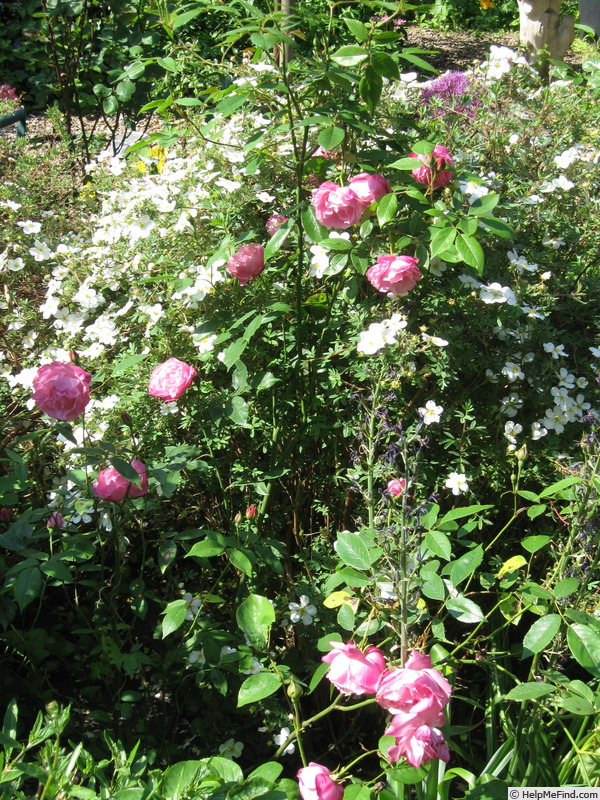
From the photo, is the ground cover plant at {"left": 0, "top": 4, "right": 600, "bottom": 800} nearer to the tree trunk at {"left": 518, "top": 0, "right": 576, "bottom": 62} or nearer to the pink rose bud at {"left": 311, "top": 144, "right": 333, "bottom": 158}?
the pink rose bud at {"left": 311, "top": 144, "right": 333, "bottom": 158}

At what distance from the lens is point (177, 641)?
1.84 metres

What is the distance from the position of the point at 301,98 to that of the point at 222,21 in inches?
239

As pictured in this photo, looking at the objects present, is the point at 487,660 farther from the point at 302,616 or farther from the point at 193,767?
the point at 193,767

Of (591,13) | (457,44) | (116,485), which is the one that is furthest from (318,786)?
(457,44)

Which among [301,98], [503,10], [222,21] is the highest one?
[301,98]

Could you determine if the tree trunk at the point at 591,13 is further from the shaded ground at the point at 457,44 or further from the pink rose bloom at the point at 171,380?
the pink rose bloom at the point at 171,380

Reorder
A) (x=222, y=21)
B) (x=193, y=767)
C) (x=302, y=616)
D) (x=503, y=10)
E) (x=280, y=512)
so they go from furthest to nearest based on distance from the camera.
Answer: (x=503, y=10) < (x=222, y=21) < (x=280, y=512) < (x=302, y=616) < (x=193, y=767)

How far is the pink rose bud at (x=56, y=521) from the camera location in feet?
5.25

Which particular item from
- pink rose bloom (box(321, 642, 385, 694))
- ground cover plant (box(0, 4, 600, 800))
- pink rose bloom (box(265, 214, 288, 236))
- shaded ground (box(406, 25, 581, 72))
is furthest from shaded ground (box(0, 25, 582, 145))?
pink rose bloom (box(321, 642, 385, 694))

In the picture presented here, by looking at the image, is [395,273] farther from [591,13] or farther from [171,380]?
[591,13]

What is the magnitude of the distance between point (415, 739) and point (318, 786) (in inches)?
7.9

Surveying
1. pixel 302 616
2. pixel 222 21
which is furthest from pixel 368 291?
pixel 222 21

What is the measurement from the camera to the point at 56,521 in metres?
1.62

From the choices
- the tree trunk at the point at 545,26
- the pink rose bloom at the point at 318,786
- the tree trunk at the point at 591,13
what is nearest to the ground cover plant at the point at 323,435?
the pink rose bloom at the point at 318,786
